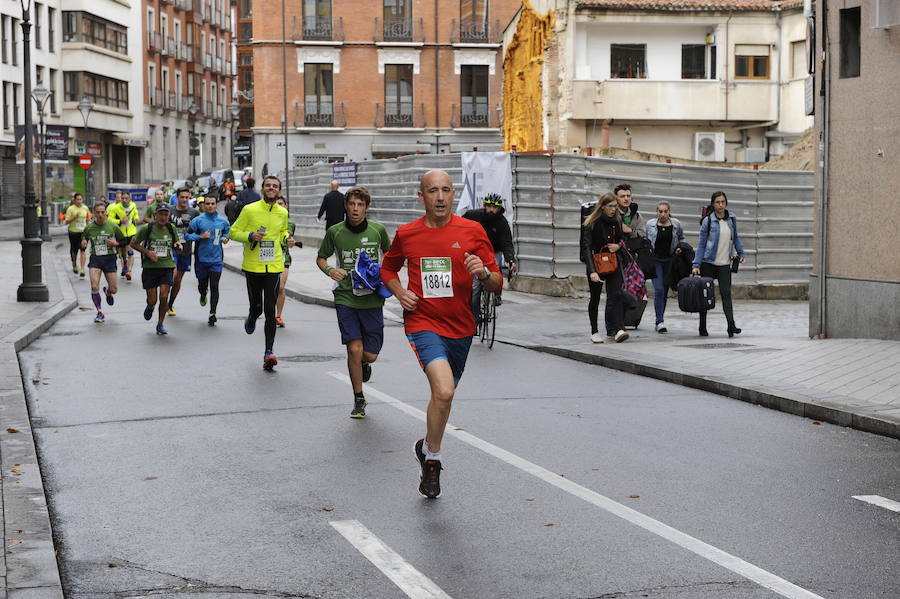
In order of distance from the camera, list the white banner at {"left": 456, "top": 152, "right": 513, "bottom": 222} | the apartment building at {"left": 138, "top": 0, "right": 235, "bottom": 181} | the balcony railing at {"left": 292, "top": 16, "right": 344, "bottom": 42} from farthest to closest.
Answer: the apartment building at {"left": 138, "top": 0, "right": 235, "bottom": 181} → the balcony railing at {"left": 292, "top": 16, "right": 344, "bottom": 42} → the white banner at {"left": 456, "top": 152, "right": 513, "bottom": 222}

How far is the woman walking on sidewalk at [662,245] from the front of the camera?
55.2 ft

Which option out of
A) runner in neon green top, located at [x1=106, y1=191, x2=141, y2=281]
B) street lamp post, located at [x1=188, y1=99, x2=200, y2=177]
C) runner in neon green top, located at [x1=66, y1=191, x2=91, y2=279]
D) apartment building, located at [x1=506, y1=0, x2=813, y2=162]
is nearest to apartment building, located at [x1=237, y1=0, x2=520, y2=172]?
apartment building, located at [x1=506, y1=0, x2=813, y2=162]

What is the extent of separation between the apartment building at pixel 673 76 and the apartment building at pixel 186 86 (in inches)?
1695

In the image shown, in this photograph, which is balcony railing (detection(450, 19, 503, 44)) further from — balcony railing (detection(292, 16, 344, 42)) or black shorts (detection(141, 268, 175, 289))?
black shorts (detection(141, 268, 175, 289))

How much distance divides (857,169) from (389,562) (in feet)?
35.4

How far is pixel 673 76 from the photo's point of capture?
43594 millimetres

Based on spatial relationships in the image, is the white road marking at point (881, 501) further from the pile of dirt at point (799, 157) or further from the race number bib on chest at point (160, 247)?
the pile of dirt at point (799, 157)

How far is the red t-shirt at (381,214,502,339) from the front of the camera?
23.7 ft

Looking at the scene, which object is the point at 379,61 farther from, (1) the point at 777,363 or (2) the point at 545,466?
(2) the point at 545,466

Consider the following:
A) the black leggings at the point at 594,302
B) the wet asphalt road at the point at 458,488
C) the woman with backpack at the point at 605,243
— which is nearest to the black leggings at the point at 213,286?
the wet asphalt road at the point at 458,488

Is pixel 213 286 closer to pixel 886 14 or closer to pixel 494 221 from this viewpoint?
pixel 494 221

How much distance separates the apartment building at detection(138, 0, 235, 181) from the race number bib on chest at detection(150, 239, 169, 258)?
64086 millimetres

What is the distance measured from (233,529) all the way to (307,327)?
455 inches

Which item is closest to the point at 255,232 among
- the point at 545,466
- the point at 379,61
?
the point at 545,466
